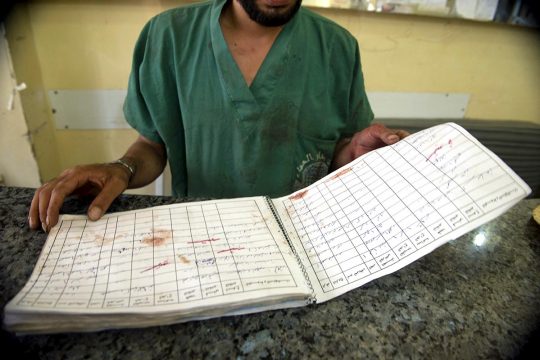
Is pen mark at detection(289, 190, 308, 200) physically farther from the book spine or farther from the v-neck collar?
the v-neck collar

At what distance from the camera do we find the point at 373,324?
0.32m

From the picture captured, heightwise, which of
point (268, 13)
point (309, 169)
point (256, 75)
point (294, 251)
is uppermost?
point (268, 13)

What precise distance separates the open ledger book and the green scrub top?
302mm

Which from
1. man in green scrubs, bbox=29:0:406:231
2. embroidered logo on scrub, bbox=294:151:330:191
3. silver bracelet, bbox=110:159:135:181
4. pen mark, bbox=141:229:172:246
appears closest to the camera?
pen mark, bbox=141:229:172:246

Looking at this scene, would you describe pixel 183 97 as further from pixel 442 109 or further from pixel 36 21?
pixel 442 109

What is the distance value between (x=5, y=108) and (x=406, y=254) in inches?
47.8

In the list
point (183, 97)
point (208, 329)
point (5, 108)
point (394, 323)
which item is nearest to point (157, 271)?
point (208, 329)

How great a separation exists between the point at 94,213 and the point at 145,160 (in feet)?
1.05

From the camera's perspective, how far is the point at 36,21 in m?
1.02

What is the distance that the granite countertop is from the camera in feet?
0.93

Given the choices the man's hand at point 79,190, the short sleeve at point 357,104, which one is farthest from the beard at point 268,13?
the man's hand at point 79,190

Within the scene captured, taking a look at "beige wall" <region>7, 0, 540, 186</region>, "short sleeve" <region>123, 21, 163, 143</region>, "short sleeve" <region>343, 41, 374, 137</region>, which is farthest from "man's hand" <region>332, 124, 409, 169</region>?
"beige wall" <region>7, 0, 540, 186</region>

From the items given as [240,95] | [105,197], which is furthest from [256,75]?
[105,197]

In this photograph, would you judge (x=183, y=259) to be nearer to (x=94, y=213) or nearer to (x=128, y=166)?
(x=94, y=213)
